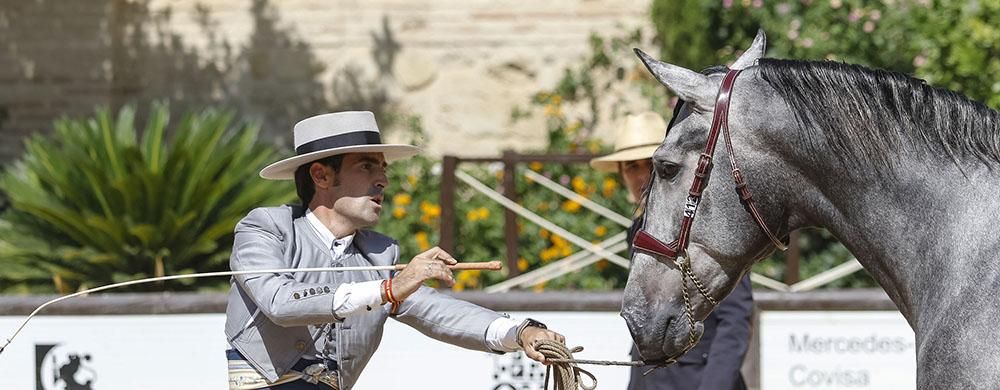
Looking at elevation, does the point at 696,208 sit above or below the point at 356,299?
above

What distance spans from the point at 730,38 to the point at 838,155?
673 cm

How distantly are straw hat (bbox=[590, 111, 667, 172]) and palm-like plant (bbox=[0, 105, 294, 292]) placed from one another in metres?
3.91

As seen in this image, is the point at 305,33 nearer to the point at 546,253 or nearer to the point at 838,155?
the point at 546,253

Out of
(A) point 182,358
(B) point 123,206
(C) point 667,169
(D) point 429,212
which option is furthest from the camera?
(D) point 429,212

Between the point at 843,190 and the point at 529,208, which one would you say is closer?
the point at 843,190

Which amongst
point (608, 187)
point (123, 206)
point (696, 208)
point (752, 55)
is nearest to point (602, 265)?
point (608, 187)

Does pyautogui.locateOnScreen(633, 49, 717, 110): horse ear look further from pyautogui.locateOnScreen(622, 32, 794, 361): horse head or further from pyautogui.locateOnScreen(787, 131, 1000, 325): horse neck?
pyautogui.locateOnScreen(787, 131, 1000, 325): horse neck

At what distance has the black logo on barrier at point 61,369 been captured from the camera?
19.5 feet

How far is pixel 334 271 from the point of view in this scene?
374 cm

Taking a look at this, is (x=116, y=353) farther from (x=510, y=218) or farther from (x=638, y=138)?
(x=510, y=218)

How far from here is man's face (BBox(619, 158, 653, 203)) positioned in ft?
16.0

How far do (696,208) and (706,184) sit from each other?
6 cm

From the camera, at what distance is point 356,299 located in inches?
134

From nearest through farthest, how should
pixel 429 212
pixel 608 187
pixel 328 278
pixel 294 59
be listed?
pixel 328 278 → pixel 608 187 → pixel 429 212 → pixel 294 59
